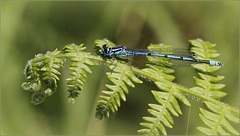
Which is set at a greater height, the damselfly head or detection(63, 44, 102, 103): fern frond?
the damselfly head

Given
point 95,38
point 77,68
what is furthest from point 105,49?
point 95,38

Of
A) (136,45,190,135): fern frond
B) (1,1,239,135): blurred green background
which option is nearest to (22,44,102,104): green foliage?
(136,45,190,135): fern frond

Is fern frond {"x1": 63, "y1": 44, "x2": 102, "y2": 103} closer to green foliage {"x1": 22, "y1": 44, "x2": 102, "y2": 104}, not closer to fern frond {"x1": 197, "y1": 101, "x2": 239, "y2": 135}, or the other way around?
green foliage {"x1": 22, "y1": 44, "x2": 102, "y2": 104}

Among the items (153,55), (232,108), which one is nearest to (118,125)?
(153,55)

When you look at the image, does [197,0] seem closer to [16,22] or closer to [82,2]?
[82,2]

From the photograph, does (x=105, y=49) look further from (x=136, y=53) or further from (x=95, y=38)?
(x=95, y=38)

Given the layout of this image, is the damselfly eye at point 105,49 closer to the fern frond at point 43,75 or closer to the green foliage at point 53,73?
the green foliage at point 53,73

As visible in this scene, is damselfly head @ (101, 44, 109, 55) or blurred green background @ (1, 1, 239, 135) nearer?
damselfly head @ (101, 44, 109, 55)

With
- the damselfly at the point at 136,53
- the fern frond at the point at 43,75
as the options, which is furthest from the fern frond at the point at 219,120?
the fern frond at the point at 43,75
